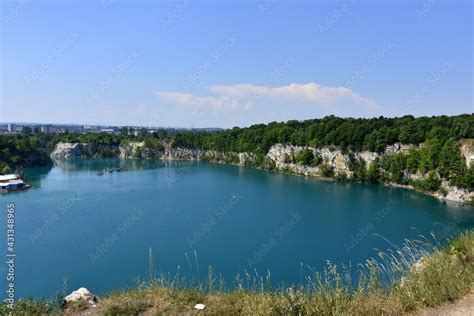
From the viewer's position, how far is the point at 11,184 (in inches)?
1702

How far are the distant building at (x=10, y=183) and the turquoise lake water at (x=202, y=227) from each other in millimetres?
2176

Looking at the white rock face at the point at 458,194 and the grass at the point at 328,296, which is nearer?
the grass at the point at 328,296

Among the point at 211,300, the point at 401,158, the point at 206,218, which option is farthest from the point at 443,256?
the point at 401,158

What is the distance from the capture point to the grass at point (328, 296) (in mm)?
3877

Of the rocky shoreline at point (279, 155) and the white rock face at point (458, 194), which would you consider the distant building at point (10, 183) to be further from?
the white rock face at point (458, 194)

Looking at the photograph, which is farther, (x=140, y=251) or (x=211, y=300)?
(x=140, y=251)

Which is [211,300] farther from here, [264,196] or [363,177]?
[363,177]

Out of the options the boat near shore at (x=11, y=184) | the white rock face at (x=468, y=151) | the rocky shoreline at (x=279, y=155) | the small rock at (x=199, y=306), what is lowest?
the boat near shore at (x=11, y=184)

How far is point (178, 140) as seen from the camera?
8950cm

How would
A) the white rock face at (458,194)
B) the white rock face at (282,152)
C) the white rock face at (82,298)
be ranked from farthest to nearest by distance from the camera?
the white rock face at (282,152) → the white rock face at (458,194) → the white rock face at (82,298)

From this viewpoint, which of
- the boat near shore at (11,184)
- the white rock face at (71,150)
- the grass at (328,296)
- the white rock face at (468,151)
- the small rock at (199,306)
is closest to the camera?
the grass at (328,296)

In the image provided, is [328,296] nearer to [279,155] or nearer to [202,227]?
[202,227]

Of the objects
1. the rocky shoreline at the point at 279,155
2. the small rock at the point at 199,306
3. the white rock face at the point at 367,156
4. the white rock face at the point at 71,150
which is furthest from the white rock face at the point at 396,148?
the white rock face at the point at 71,150

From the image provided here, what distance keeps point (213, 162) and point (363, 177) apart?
127 ft
